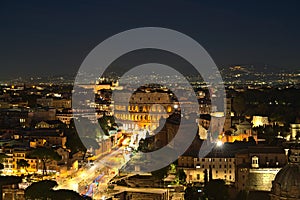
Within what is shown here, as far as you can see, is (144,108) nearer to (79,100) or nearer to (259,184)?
(79,100)

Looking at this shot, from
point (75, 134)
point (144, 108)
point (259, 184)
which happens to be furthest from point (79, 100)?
point (259, 184)

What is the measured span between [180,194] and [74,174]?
5522 millimetres

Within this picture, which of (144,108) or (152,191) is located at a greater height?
(144,108)

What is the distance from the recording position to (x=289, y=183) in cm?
904

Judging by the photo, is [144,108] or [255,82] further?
[255,82]

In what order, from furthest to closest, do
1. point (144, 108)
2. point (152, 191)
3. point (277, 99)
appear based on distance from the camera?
point (277, 99), point (144, 108), point (152, 191)

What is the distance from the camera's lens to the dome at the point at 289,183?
8.96 m

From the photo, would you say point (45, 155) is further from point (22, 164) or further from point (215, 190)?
point (215, 190)

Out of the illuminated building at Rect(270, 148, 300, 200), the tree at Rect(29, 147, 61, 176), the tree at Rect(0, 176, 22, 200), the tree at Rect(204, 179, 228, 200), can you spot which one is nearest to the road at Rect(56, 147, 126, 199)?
the tree at Rect(29, 147, 61, 176)

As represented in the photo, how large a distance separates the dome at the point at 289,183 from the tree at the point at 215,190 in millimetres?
4228

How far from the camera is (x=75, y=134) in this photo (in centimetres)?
2472

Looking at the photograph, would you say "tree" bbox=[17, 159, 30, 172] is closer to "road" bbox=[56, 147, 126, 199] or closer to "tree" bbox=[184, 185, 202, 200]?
"road" bbox=[56, 147, 126, 199]

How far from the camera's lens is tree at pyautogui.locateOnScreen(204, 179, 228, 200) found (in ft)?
44.1

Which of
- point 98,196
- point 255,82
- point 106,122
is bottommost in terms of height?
point 98,196
